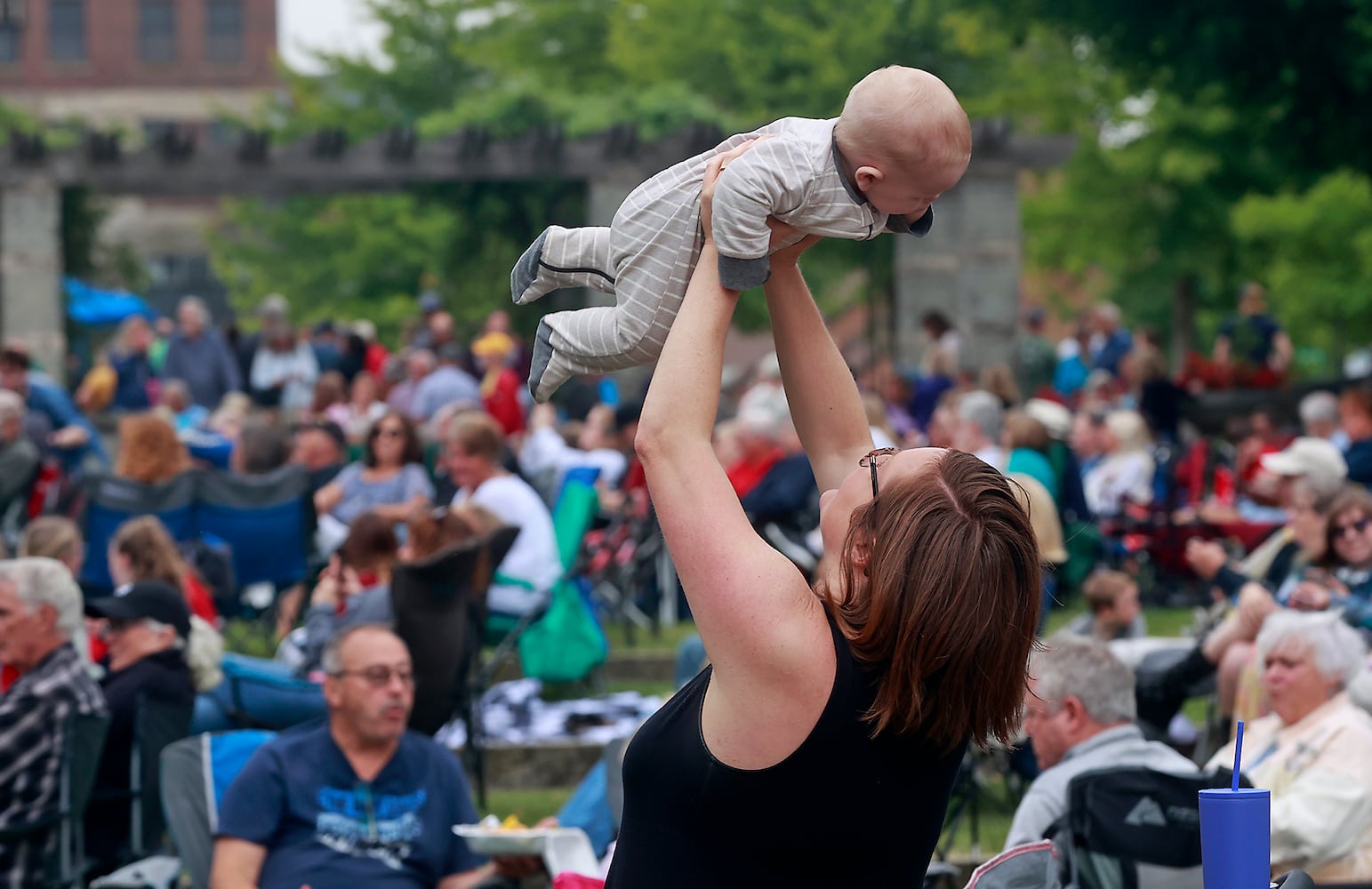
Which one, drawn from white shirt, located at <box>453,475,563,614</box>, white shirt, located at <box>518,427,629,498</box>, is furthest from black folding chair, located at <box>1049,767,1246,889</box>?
white shirt, located at <box>518,427,629,498</box>

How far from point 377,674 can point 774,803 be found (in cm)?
287

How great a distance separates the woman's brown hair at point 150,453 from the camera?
9992 mm

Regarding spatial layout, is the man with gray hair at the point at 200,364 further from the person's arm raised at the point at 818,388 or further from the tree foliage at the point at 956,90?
the person's arm raised at the point at 818,388

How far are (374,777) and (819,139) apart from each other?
2.93 m

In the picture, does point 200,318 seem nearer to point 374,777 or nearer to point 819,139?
point 374,777

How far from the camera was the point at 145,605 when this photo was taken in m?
5.84

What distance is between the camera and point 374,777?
4910 millimetres

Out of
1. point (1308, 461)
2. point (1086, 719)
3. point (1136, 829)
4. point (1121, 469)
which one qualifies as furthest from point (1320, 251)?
point (1136, 829)

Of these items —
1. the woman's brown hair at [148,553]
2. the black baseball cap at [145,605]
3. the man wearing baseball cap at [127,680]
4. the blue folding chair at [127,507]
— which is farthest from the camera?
the blue folding chair at [127,507]

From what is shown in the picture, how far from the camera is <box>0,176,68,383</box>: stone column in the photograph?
Result: 16781 millimetres

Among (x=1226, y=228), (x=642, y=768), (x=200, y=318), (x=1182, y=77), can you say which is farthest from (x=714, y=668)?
(x=1226, y=228)

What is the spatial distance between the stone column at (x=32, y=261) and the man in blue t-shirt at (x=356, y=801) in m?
12.8

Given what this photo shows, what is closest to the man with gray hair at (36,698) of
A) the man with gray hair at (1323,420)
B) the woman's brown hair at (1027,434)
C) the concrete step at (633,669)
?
the concrete step at (633,669)

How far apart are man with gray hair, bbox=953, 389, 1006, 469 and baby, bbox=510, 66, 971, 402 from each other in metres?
7.17
